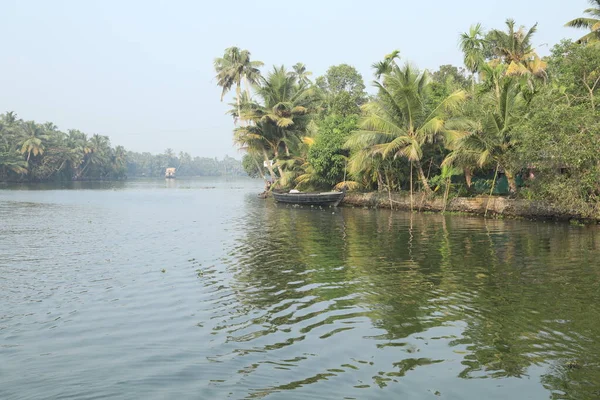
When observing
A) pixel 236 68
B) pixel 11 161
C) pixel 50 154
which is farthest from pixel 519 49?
pixel 50 154

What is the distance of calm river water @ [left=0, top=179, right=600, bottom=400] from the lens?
17.4 ft

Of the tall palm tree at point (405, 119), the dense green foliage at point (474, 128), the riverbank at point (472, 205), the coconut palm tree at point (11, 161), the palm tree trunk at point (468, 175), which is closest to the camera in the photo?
the dense green foliage at point (474, 128)

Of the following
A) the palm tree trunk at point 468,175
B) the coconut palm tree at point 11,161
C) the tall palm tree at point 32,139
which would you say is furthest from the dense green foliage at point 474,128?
the tall palm tree at point 32,139

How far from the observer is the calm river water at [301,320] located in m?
5.30

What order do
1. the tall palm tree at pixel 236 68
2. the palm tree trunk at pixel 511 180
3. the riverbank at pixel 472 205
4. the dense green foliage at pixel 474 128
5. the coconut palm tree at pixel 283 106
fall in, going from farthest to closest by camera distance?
the tall palm tree at pixel 236 68, the coconut palm tree at pixel 283 106, the palm tree trunk at pixel 511 180, the riverbank at pixel 472 205, the dense green foliage at pixel 474 128

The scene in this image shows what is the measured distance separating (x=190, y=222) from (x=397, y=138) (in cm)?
1198

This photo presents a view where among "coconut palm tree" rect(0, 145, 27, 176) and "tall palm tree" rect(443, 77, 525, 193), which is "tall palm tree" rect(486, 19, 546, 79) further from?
"coconut palm tree" rect(0, 145, 27, 176)

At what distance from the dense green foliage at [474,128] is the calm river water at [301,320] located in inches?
203

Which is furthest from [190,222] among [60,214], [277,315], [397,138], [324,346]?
[324,346]

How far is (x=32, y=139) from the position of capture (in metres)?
81.2

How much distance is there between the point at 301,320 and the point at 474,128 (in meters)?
19.6

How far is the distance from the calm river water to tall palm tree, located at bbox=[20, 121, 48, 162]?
7403cm

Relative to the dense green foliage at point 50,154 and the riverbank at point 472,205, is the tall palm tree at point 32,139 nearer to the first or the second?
the dense green foliage at point 50,154

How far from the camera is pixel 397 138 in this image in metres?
27.5
